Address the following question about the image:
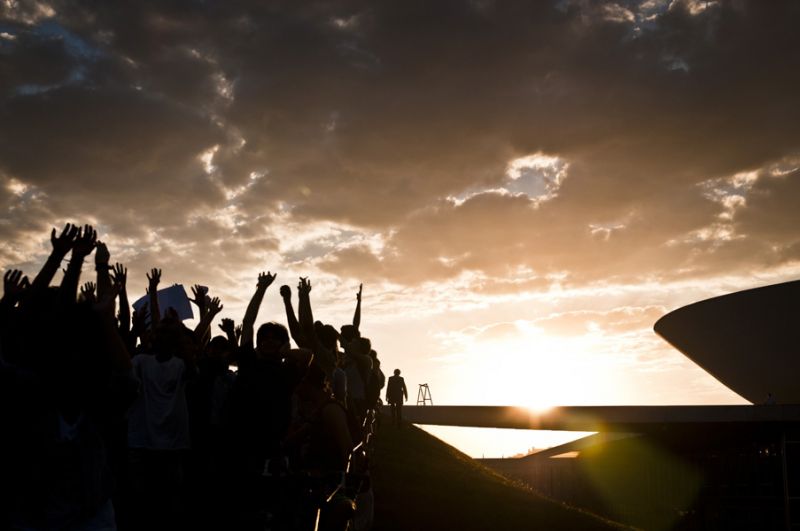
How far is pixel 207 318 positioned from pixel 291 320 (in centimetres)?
111

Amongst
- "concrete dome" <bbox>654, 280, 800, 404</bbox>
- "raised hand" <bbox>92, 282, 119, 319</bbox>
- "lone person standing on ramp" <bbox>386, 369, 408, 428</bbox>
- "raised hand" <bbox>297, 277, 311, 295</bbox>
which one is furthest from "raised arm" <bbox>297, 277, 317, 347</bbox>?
"concrete dome" <bbox>654, 280, 800, 404</bbox>

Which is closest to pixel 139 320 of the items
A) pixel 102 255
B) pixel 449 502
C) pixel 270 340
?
pixel 270 340

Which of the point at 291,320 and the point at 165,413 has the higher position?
the point at 291,320

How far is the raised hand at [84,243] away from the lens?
368 centimetres

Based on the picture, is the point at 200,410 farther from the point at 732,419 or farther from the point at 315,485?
the point at 732,419

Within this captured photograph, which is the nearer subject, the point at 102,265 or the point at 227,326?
the point at 102,265

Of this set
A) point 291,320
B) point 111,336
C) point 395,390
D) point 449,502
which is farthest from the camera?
point 395,390

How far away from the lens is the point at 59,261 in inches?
146

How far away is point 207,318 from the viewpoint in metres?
8.01

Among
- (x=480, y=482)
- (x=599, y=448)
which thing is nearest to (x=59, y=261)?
(x=480, y=482)

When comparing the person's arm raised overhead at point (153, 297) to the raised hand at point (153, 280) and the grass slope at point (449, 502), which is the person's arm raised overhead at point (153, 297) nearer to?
the raised hand at point (153, 280)

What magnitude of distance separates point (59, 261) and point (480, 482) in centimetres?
1499

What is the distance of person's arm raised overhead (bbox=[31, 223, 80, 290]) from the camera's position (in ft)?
12.0

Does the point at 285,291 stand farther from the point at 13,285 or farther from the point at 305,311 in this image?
the point at 13,285
